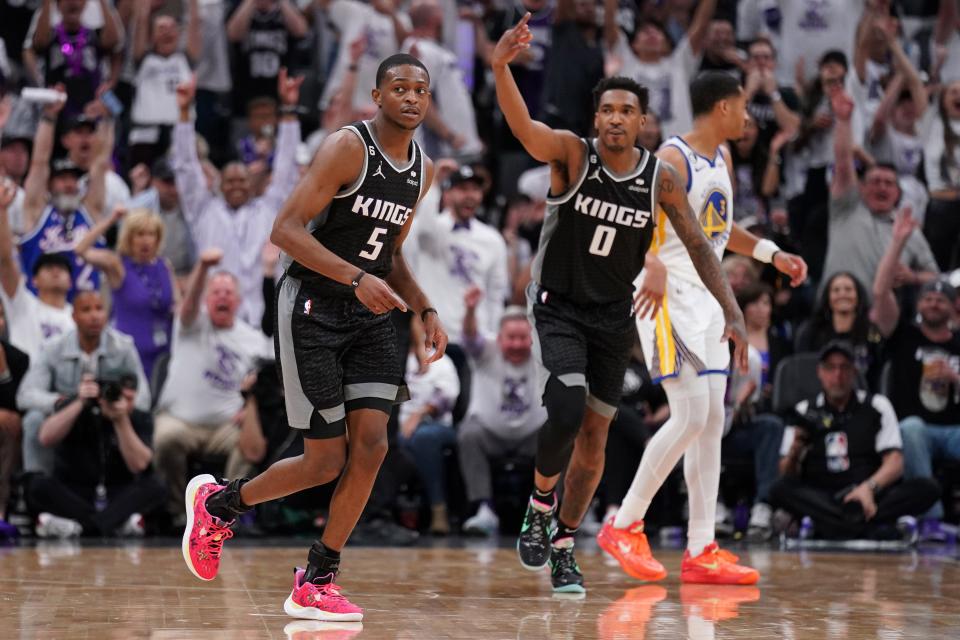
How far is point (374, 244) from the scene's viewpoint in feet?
17.8

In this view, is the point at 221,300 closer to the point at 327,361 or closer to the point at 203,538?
the point at 203,538

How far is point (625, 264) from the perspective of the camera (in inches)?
246

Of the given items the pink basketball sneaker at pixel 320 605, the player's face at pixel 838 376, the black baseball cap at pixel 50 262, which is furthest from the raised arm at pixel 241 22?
the pink basketball sneaker at pixel 320 605

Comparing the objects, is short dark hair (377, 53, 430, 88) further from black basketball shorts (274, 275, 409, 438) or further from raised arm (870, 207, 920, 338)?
raised arm (870, 207, 920, 338)

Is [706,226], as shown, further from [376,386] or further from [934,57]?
[934,57]

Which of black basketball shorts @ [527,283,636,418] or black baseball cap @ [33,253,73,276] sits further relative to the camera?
black baseball cap @ [33,253,73,276]

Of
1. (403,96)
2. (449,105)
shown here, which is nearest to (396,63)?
(403,96)

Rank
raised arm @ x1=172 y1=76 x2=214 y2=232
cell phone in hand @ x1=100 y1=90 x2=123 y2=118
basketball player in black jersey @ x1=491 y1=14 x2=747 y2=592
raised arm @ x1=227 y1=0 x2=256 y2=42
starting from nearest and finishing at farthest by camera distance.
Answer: basketball player in black jersey @ x1=491 y1=14 x2=747 y2=592
raised arm @ x1=172 y1=76 x2=214 y2=232
cell phone in hand @ x1=100 y1=90 x2=123 y2=118
raised arm @ x1=227 y1=0 x2=256 y2=42

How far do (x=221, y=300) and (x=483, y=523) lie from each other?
7.93 feet

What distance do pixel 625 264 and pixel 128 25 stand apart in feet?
28.4

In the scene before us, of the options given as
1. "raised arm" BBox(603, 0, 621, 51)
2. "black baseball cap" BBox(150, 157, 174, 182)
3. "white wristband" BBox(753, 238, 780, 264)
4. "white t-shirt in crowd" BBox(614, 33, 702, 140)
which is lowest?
"white wristband" BBox(753, 238, 780, 264)

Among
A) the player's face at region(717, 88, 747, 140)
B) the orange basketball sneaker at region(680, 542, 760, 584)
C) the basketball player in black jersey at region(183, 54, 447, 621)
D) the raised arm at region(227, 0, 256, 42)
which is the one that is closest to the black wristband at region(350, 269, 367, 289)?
the basketball player in black jersey at region(183, 54, 447, 621)

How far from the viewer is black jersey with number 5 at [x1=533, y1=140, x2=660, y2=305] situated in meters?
6.16

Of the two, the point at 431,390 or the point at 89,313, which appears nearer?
the point at 89,313
